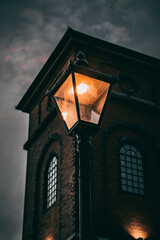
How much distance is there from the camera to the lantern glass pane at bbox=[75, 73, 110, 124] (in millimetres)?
5090

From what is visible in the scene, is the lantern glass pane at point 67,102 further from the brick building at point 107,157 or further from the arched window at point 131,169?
the arched window at point 131,169

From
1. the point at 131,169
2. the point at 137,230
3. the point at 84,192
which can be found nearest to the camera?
the point at 84,192

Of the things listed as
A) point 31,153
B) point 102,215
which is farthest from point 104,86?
point 31,153

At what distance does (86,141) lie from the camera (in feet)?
17.0

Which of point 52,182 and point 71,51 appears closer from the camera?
point 52,182

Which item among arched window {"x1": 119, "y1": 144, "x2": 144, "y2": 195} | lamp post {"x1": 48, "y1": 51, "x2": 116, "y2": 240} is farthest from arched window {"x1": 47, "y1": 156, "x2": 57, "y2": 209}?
lamp post {"x1": 48, "y1": 51, "x2": 116, "y2": 240}

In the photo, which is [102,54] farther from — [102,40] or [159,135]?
[159,135]

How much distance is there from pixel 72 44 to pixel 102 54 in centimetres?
139

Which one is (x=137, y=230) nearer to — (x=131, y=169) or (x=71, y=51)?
(x=131, y=169)

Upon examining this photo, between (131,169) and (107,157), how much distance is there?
116 centimetres

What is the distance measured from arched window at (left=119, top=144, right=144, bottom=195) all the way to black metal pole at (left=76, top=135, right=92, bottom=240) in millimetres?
9754

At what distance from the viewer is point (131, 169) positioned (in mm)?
15148

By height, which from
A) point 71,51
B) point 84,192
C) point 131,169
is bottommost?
point 84,192

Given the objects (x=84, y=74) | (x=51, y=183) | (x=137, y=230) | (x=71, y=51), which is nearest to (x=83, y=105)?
(x=84, y=74)
